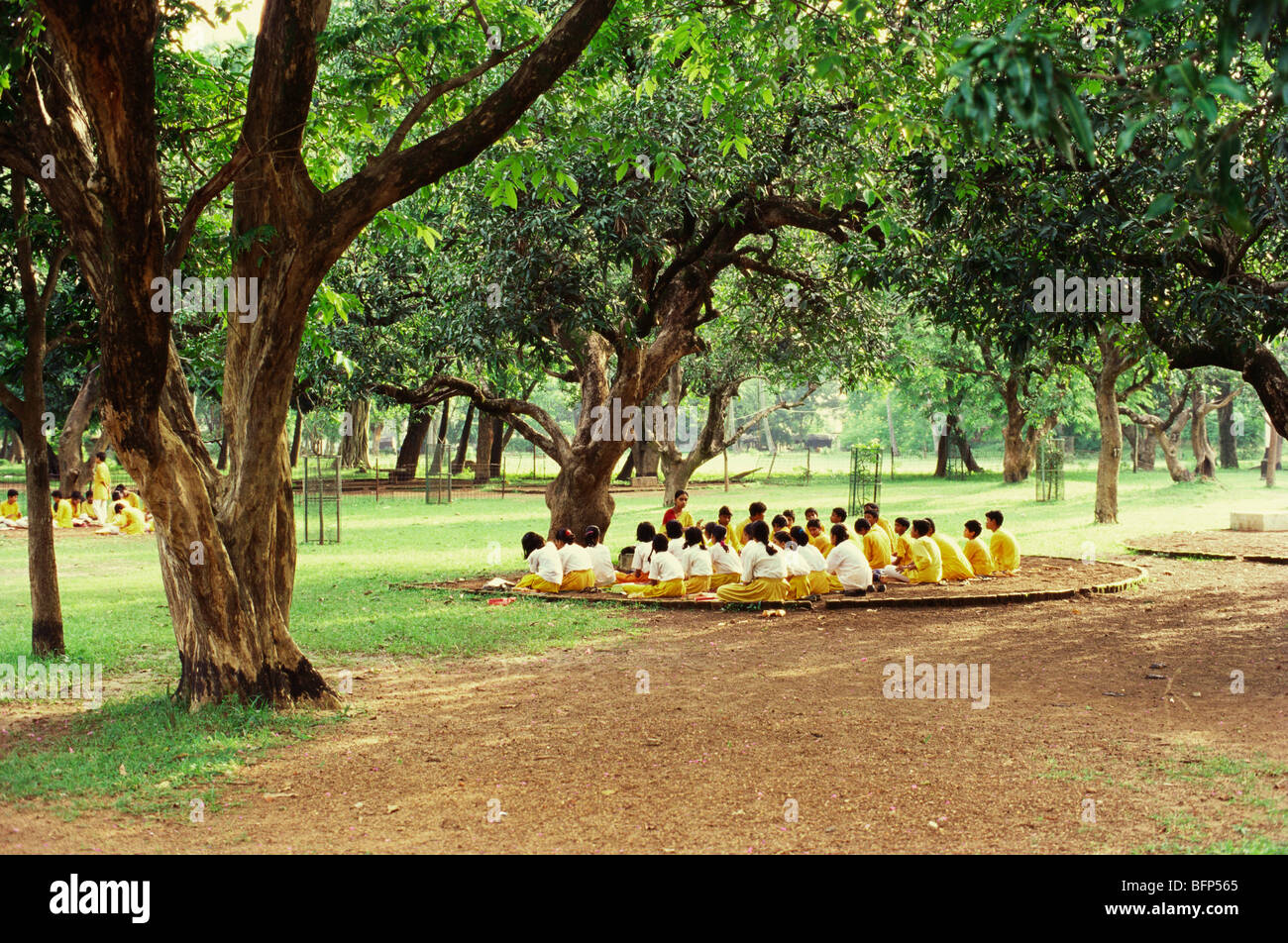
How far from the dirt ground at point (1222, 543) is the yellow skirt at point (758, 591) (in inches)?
334

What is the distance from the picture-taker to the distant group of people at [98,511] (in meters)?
23.1

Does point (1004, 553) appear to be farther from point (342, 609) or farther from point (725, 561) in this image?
point (342, 609)

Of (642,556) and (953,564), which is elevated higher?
(642,556)

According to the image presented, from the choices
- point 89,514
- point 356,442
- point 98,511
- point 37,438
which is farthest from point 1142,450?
point 37,438

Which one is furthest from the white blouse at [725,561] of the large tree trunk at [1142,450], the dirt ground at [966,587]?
the large tree trunk at [1142,450]

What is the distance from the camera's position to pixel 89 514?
955 inches

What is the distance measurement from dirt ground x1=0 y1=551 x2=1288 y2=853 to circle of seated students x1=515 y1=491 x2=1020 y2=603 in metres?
2.19

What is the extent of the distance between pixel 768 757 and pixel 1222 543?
50.7ft

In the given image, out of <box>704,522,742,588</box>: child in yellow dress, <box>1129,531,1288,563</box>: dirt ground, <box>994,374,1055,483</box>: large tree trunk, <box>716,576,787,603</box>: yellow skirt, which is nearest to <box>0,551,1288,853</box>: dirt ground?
<box>716,576,787,603</box>: yellow skirt

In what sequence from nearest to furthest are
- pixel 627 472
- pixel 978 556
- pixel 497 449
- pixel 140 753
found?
pixel 140 753 < pixel 978 556 < pixel 627 472 < pixel 497 449

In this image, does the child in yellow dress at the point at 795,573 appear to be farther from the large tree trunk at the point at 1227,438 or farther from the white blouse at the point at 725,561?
the large tree trunk at the point at 1227,438

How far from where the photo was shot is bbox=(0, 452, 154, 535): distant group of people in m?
23.1
